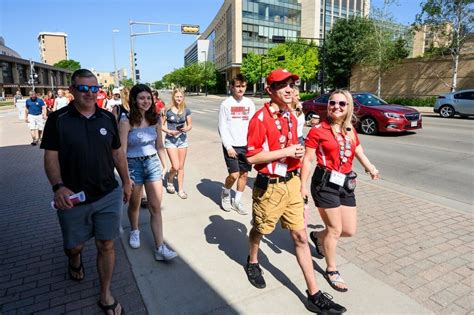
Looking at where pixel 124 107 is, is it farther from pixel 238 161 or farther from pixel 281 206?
pixel 281 206

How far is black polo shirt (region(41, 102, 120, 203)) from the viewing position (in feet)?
7.97

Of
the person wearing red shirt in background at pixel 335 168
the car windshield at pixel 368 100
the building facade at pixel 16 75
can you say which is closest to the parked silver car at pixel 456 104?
the car windshield at pixel 368 100

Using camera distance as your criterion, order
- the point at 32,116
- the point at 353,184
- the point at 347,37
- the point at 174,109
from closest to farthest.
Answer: the point at 353,184
the point at 174,109
the point at 32,116
the point at 347,37

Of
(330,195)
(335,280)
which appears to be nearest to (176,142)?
(330,195)

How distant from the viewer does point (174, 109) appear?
574cm

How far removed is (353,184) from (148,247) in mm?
2414

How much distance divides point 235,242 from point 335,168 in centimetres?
166

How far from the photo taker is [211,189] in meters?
6.13

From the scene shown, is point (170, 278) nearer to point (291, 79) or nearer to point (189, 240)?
point (189, 240)

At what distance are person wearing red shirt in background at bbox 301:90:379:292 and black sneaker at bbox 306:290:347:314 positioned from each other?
0.34 m

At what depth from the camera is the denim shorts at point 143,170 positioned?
368 cm

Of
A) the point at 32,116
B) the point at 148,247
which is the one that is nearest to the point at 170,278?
the point at 148,247

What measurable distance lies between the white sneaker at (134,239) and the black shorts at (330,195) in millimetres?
2177

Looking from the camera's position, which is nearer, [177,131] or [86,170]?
[86,170]
